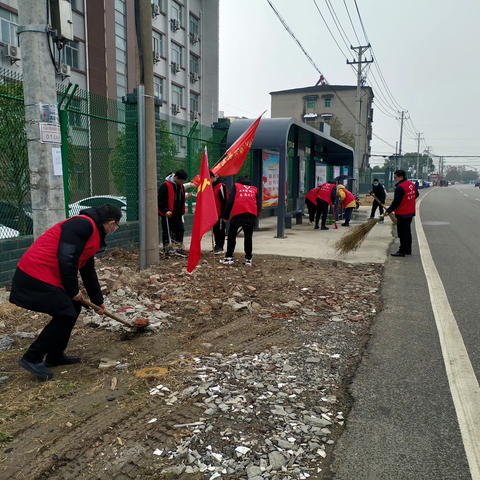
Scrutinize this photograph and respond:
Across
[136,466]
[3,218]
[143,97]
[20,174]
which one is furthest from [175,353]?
[143,97]

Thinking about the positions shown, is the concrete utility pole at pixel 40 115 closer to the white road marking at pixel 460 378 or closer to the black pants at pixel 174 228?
the black pants at pixel 174 228

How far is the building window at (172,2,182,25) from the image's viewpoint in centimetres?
3484

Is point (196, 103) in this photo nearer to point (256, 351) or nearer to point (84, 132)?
point (84, 132)

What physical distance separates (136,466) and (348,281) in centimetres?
525

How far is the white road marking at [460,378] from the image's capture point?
281 centimetres

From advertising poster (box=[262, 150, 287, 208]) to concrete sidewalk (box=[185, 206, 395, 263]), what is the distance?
2.87 ft

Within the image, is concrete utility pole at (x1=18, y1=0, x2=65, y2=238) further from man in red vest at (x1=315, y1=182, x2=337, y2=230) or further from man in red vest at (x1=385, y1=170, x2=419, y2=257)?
man in red vest at (x1=315, y1=182, x2=337, y2=230)

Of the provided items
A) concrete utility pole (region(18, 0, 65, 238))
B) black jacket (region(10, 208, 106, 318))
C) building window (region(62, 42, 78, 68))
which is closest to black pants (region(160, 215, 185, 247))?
concrete utility pole (region(18, 0, 65, 238))

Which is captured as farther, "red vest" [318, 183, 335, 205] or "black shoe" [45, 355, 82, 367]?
"red vest" [318, 183, 335, 205]

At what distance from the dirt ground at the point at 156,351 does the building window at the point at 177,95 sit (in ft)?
97.6

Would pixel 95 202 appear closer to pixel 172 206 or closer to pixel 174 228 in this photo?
pixel 172 206

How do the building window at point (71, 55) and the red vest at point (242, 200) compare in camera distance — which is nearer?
the red vest at point (242, 200)

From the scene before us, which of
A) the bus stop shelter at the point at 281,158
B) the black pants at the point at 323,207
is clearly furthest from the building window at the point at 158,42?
the black pants at the point at 323,207

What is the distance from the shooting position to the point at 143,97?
7352mm
